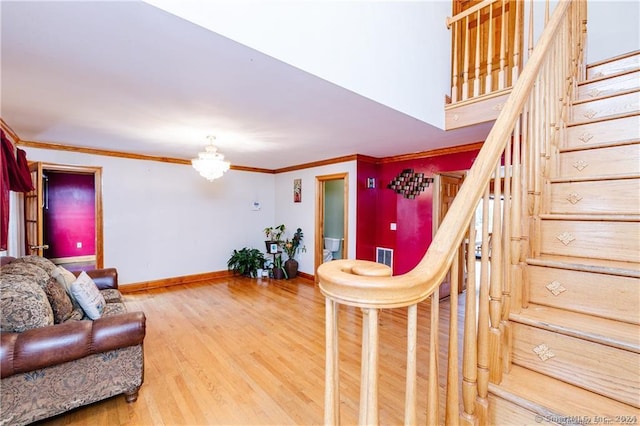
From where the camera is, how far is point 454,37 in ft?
10.2

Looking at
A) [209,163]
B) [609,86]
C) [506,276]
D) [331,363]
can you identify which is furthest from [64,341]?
[609,86]

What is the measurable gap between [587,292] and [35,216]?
5.36 metres

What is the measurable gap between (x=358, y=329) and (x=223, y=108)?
2.65 meters

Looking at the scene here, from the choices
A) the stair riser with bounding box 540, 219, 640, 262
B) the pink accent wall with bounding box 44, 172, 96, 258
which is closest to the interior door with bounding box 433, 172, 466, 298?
the stair riser with bounding box 540, 219, 640, 262

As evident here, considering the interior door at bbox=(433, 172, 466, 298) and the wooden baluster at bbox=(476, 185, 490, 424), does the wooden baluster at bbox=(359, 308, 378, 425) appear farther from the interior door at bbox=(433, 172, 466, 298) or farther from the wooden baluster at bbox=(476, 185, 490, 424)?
the interior door at bbox=(433, 172, 466, 298)

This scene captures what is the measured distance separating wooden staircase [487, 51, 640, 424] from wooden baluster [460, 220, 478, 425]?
0.33ft

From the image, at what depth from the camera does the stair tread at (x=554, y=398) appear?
91cm

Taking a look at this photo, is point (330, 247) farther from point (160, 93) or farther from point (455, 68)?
point (160, 93)

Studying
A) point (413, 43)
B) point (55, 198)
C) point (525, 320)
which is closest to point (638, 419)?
point (525, 320)

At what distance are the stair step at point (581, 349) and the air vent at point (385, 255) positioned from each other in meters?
3.60

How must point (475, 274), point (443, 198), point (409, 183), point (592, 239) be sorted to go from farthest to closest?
point (409, 183) → point (443, 198) → point (592, 239) → point (475, 274)

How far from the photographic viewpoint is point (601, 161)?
61.9 inches

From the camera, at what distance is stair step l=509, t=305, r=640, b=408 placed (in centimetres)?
94

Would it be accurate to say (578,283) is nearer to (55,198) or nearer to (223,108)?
(223,108)
